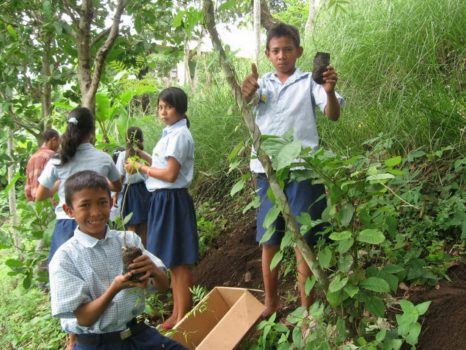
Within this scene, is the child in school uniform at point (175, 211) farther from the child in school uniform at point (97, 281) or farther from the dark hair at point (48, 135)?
the dark hair at point (48, 135)

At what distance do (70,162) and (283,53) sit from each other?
1.42 metres

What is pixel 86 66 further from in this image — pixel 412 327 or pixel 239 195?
pixel 412 327

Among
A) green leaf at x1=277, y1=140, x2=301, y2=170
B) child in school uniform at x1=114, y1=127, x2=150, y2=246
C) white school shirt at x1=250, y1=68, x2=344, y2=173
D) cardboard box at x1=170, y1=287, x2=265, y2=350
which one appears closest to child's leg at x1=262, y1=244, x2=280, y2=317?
cardboard box at x1=170, y1=287, x2=265, y2=350

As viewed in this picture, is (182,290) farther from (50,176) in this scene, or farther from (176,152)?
(50,176)

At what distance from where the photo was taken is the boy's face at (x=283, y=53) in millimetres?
2705

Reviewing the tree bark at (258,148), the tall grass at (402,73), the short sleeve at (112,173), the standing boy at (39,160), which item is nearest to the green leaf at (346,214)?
the tree bark at (258,148)

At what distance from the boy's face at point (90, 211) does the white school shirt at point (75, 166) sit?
37.9 inches

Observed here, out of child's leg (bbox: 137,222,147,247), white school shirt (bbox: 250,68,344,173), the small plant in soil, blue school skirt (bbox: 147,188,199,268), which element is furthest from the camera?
child's leg (bbox: 137,222,147,247)

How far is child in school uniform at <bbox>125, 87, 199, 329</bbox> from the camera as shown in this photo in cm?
308

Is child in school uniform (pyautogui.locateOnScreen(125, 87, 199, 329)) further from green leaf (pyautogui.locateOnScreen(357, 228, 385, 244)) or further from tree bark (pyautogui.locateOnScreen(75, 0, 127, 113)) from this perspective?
green leaf (pyautogui.locateOnScreen(357, 228, 385, 244))

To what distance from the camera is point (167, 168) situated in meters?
3.02

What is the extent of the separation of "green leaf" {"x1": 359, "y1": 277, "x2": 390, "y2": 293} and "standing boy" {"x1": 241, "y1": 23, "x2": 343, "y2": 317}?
0.71 meters

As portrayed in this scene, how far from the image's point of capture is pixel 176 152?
9.87 feet

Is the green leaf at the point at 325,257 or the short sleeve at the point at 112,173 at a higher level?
the short sleeve at the point at 112,173
